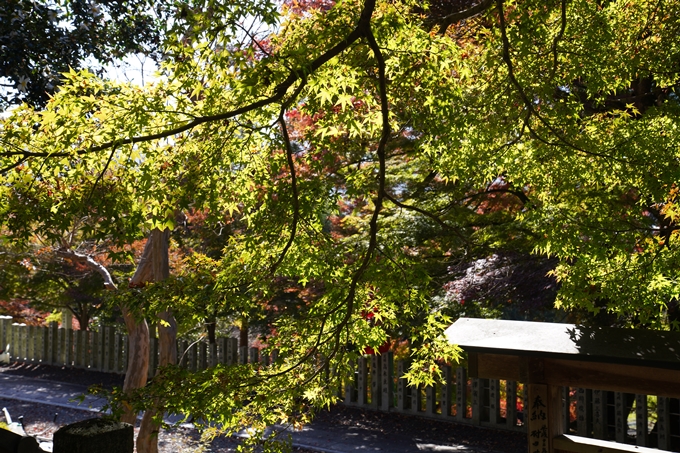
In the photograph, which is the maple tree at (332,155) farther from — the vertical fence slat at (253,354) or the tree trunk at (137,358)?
the vertical fence slat at (253,354)

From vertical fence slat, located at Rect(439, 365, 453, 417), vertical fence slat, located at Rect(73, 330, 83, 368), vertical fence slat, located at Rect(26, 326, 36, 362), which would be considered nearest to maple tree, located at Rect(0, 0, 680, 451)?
vertical fence slat, located at Rect(439, 365, 453, 417)

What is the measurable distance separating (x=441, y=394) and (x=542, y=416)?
6564mm

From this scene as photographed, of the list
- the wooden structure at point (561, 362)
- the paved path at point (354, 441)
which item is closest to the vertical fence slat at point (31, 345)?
the paved path at point (354, 441)

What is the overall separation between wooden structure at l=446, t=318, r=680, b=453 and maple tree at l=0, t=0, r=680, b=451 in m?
0.34

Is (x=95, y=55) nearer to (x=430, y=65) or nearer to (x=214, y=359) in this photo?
(x=430, y=65)

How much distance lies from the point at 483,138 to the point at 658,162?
1.39 m

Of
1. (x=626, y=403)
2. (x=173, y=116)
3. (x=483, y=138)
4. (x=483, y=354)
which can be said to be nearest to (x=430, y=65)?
(x=483, y=138)

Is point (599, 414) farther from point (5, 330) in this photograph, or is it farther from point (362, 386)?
point (5, 330)

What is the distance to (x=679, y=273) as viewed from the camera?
4.92 meters

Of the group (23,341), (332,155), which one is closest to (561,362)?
(332,155)

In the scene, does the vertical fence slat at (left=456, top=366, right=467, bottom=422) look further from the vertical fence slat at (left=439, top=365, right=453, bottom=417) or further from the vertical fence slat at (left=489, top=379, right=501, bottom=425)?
the vertical fence slat at (left=489, top=379, right=501, bottom=425)

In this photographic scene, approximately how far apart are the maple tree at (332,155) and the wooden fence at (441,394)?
962 mm

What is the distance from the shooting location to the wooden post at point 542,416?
4305 mm

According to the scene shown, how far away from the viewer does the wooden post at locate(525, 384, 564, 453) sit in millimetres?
4305
